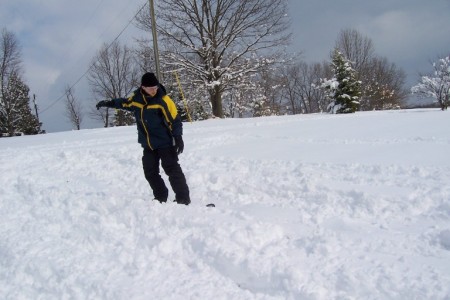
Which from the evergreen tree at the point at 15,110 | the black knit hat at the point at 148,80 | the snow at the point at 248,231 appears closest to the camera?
the snow at the point at 248,231

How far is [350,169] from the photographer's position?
5188mm

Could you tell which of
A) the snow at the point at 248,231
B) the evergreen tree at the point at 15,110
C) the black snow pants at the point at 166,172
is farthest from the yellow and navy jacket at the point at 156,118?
the evergreen tree at the point at 15,110

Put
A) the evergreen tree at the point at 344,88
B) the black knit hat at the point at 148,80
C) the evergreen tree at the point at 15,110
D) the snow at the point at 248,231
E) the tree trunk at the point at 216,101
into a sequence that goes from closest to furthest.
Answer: the snow at the point at 248,231 < the black knit hat at the point at 148,80 < the tree trunk at the point at 216,101 < the evergreen tree at the point at 344,88 < the evergreen tree at the point at 15,110

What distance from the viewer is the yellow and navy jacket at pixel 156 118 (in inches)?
167

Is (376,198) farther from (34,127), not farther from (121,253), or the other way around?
(34,127)

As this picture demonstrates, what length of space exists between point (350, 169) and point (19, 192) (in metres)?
4.97

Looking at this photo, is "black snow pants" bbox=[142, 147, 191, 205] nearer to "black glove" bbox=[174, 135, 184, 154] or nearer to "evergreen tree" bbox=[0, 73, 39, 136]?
"black glove" bbox=[174, 135, 184, 154]

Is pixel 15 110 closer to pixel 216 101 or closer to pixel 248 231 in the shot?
pixel 216 101

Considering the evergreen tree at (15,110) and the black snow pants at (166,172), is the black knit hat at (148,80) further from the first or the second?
the evergreen tree at (15,110)

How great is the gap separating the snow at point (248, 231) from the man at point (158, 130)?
1.19 feet

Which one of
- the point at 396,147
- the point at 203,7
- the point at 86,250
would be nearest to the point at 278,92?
the point at 203,7

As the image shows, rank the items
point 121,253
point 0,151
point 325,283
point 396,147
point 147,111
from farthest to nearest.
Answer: point 0,151 → point 396,147 → point 147,111 → point 121,253 → point 325,283

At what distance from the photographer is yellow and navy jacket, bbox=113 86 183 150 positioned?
4.23 meters

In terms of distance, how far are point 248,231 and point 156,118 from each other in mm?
1818
